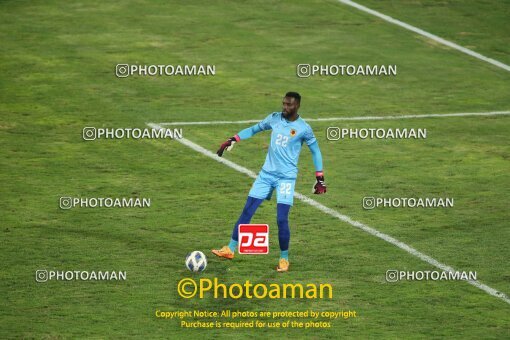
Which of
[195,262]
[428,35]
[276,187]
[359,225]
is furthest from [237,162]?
[428,35]

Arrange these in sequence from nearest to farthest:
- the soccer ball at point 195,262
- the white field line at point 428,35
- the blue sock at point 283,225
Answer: the blue sock at point 283,225, the soccer ball at point 195,262, the white field line at point 428,35

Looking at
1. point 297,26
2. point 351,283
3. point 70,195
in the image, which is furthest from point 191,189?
point 297,26

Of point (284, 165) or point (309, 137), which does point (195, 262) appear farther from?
point (309, 137)

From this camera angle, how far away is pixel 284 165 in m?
16.6

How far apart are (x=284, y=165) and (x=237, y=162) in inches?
207

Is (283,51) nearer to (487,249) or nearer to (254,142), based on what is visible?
(254,142)

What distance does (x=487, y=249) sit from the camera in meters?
17.6

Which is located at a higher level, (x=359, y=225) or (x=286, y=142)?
(x=286, y=142)

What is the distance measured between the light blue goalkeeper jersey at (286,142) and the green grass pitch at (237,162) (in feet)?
4.46

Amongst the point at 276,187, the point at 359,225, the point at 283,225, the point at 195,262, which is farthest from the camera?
the point at 359,225

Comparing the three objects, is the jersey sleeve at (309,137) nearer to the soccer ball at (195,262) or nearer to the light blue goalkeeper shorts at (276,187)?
the light blue goalkeeper shorts at (276,187)

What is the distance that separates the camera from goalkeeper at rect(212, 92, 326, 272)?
16.4m

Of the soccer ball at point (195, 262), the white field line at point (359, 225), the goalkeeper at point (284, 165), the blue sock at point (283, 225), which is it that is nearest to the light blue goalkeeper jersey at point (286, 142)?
the goalkeeper at point (284, 165)

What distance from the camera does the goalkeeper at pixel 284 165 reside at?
1641 cm
